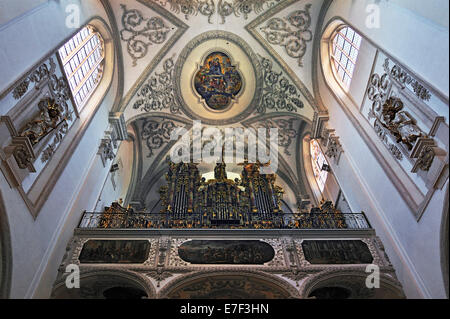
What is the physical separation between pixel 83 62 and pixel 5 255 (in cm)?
611

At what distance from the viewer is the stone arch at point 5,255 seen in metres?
5.52

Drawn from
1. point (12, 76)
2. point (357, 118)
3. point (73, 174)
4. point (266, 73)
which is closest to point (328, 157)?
point (357, 118)

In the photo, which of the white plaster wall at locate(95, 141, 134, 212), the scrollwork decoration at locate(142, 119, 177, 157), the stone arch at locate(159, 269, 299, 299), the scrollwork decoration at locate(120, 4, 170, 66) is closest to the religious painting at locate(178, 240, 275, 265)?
the stone arch at locate(159, 269, 299, 299)

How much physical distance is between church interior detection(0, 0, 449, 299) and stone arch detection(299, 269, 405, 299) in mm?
34

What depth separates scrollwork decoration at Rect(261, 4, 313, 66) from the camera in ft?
38.5

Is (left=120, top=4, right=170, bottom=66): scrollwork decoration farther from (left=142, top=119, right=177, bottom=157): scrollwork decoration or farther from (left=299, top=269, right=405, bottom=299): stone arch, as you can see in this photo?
(left=299, top=269, right=405, bottom=299): stone arch

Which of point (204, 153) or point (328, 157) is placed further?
point (204, 153)

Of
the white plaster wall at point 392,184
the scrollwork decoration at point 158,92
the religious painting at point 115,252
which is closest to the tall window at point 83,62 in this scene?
the scrollwork decoration at point 158,92

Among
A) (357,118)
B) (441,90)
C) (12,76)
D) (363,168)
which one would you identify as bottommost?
(441,90)

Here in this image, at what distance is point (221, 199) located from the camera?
11.4 m

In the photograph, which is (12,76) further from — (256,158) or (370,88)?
(256,158)

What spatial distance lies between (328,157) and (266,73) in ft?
14.5

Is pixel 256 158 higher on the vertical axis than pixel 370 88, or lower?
higher

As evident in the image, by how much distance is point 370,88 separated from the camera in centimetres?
869
